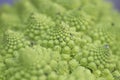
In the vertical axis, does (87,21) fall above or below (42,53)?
above

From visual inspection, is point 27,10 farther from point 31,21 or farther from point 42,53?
point 42,53

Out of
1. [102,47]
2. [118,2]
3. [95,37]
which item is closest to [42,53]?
Result: [102,47]

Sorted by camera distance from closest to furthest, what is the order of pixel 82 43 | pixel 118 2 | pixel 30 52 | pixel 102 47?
pixel 30 52 → pixel 102 47 → pixel 82 43 → pixel 118 2

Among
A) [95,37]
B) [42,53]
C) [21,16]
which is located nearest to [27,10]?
[21,16]

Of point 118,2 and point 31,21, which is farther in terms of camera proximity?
point 118,2

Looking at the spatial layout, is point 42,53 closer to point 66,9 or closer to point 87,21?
point 87,21

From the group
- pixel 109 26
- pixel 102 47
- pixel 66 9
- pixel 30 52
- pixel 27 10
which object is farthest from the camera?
pixel 27 10

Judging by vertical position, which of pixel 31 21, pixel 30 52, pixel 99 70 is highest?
pixel 31 21
